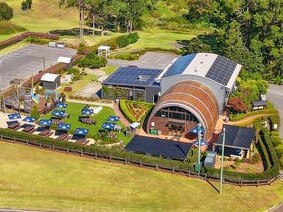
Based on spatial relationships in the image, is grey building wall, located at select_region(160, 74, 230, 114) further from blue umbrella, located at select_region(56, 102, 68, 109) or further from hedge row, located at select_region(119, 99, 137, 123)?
blue umbrella, located at select_region(56, 102, 68, 109)

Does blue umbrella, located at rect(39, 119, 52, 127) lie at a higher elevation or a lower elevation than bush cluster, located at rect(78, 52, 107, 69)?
lower

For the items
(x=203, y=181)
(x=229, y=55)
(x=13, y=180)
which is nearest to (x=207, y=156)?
(x=203, y=181)

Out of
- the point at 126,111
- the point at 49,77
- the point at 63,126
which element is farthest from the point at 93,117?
the point at 49,77

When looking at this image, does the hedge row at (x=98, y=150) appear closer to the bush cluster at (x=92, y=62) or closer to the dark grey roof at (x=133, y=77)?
the dark grey roof at (x=133, y=77)

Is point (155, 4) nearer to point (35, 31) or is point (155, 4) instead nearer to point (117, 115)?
point (35, 31)

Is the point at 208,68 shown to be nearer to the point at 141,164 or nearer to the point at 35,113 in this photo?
the point at 141,164

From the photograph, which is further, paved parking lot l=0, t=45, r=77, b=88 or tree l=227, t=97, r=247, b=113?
paved parking lot l=0, t=45, r=77, b=88

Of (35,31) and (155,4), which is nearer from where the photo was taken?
(35,31)

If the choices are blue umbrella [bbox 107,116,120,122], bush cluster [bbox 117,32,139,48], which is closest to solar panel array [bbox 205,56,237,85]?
blue umbrella [bbox 107,116,120,122]
